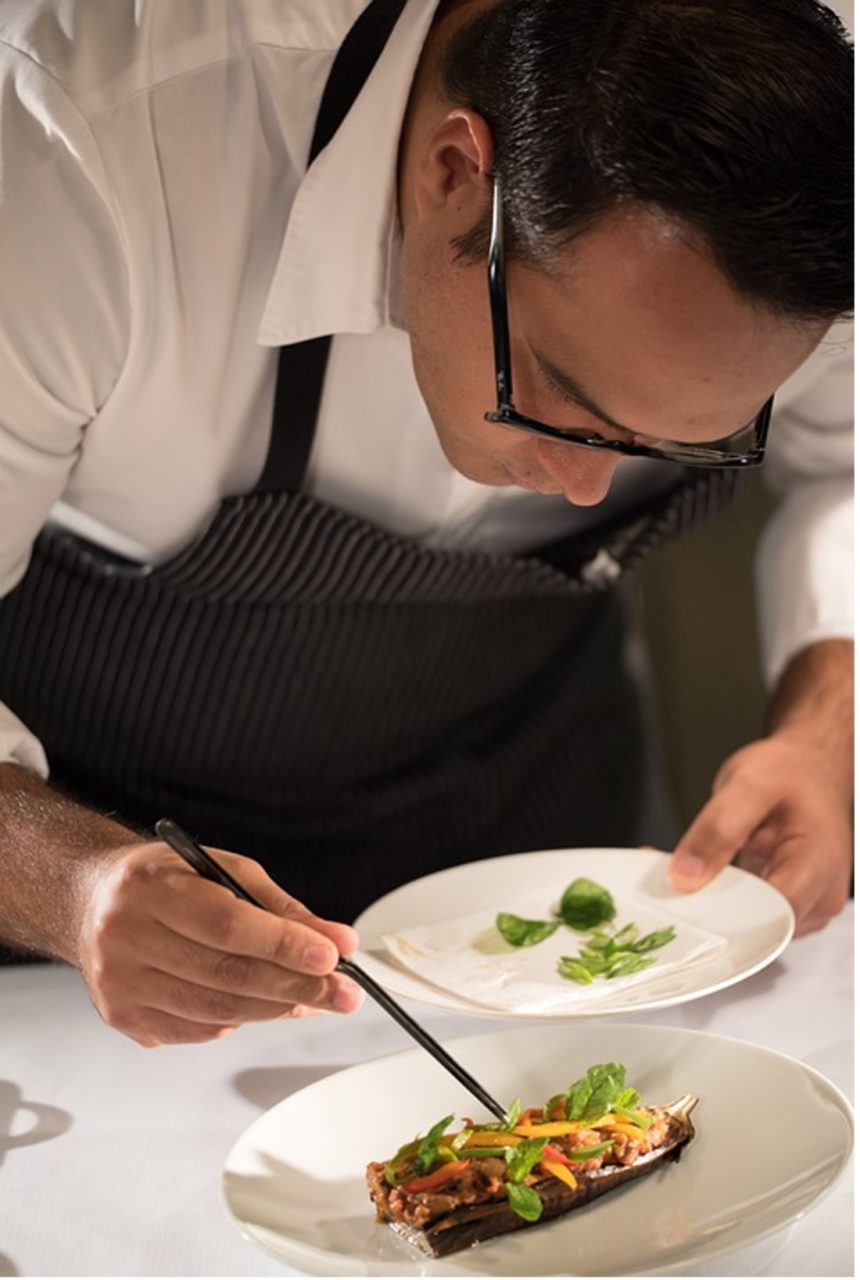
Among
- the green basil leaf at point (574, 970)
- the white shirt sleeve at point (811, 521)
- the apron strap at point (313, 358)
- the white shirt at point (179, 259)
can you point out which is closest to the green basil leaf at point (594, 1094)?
the green basil leaf at point (574, 970)

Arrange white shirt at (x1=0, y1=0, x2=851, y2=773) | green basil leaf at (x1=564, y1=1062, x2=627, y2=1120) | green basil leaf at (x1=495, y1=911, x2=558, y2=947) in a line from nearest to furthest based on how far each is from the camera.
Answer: green basil leaf at (x1=564, y1=1062, x2=627, y2=1120) < white shirt at (x1=0, y1=0, x2=851, y2=773) < green basil leaf at (x1=495, y1=911, x2=558, y2=947)

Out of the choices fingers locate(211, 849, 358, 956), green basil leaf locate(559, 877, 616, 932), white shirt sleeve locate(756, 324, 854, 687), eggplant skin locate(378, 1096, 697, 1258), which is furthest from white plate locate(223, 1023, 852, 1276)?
white shirt sleeve locate(756, 324, 854, 687)

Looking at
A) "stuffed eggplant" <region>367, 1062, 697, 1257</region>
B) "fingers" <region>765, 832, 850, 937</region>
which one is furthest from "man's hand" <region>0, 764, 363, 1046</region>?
"fingers" <region>765, 832, 850, 937</region>

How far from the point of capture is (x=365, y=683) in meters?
1.84

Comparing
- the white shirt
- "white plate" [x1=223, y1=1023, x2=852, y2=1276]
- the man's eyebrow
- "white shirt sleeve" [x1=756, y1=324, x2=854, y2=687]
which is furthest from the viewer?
"white shirt sleeve" [x1=756, y1=324, x2=854, y2=687]

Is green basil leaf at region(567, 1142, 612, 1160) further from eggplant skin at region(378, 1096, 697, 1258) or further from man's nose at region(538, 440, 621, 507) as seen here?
man's nose at region(538, 440, 621, 507)

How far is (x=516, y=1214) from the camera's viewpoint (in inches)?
41.2

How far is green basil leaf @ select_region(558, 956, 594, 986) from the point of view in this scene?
137 cm

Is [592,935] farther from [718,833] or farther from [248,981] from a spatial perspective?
[248,981]

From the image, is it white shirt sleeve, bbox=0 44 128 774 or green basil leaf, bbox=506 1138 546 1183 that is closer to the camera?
green basil leaf, bbox=506 1138 546 1183

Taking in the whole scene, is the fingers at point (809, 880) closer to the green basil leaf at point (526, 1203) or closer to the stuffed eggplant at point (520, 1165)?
the stuffed eggplant at point (520, 1165)

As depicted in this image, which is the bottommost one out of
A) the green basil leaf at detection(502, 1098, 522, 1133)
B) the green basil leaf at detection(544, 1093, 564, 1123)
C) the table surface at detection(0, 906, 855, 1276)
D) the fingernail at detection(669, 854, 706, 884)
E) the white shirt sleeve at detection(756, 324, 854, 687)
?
the table surface at detection(0, 906, 855, 1276)

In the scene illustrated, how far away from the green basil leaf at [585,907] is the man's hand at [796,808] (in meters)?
0.07

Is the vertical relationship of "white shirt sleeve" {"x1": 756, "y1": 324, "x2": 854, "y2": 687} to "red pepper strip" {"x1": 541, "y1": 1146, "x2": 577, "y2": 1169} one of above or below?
above
